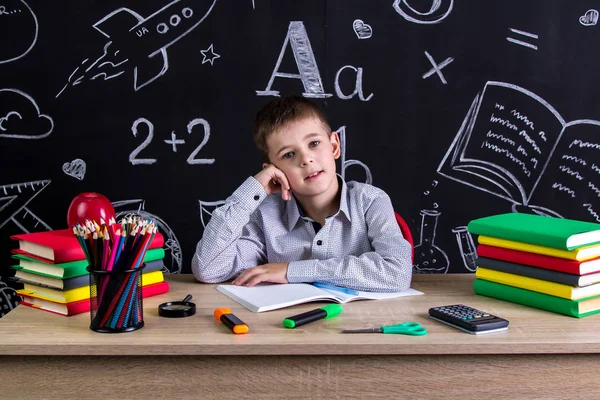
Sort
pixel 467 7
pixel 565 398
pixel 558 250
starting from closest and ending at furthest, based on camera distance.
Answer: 1. pixel 565 398
2. pixel 558 250
3. pixel 467 7

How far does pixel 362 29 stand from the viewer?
2.32 meters

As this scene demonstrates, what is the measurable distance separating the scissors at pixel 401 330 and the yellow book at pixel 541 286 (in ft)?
1.24

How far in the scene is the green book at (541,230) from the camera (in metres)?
1.46

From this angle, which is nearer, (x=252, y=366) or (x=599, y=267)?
(x=252, y=366)

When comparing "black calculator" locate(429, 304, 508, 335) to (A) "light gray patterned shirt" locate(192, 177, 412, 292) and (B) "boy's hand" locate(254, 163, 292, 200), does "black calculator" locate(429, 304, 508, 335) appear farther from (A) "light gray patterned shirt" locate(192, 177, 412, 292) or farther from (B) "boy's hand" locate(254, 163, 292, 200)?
(B) "boy's hand" locate(254, 163, 292, 200)

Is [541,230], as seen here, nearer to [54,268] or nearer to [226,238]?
[226,238]

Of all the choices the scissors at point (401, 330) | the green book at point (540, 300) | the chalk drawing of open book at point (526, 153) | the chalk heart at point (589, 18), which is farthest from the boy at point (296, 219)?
the chalk heart at point (589, 18)

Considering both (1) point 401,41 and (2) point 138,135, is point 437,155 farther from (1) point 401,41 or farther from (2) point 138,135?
(2) point 138,135

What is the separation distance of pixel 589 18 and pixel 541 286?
129 centimetres

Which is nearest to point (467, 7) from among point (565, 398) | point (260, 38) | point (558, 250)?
point (260, 38)

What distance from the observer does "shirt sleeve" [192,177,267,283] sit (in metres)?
1.80

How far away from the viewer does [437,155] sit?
7.77ft

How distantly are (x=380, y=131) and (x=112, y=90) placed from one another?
3.32ft

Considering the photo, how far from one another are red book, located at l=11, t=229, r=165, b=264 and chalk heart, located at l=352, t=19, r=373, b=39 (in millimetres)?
1287
